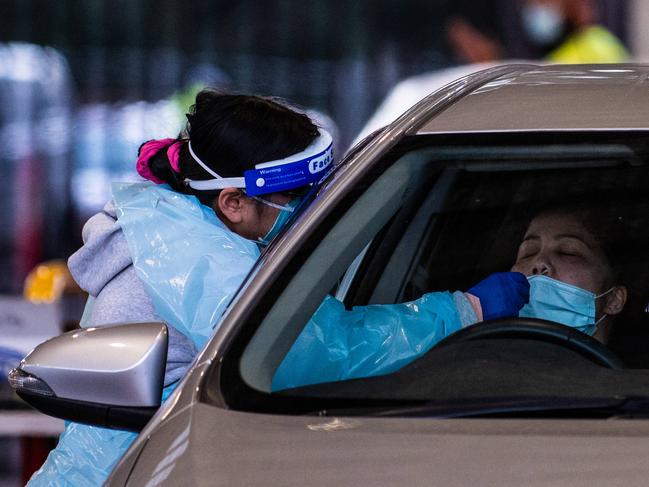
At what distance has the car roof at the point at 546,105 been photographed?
91.4 inches

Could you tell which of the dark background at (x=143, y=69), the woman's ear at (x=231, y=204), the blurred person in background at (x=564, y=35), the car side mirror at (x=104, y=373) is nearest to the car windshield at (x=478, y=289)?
the car side mirror at (x=104, y=373)

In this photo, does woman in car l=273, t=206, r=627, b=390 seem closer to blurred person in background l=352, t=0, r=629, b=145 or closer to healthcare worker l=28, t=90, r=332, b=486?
healthcare worker l=28, t=90, r=332, b=486

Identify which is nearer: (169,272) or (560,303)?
(169,272)

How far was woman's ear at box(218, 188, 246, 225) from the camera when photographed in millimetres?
2744

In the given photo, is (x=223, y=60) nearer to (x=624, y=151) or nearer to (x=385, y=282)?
(x=385, y=282)

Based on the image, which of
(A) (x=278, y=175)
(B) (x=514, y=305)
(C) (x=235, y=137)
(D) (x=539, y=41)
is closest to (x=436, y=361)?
(B) (x=514, y=305)

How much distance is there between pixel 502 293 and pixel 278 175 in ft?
1.74

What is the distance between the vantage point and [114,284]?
8.77 ft

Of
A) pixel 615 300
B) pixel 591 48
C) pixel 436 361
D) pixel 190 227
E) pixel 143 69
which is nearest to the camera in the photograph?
pixel 436 361

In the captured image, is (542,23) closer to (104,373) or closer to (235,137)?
(235,137)

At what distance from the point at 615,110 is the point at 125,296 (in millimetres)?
1028

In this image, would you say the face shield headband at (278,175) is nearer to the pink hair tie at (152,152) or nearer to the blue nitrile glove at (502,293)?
the pink hair tie at (152,152)

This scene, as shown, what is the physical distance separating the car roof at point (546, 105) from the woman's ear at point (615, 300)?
1.22ft

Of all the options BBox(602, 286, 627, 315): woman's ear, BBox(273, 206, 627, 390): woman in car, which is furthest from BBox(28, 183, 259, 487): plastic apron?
BBox(602, 286, 627, 315): woman's ear
